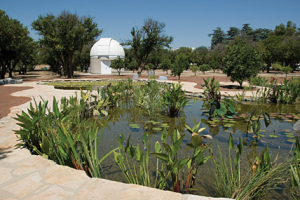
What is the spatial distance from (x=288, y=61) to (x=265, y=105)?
28.5 metres

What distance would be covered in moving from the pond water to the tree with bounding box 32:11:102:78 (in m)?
13.6

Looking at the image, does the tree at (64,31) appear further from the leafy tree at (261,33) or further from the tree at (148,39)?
the leafy tree at (261,33)

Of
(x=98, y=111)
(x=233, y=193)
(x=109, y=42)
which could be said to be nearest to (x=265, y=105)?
(x=98, y=111)

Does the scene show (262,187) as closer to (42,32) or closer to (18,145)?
(18,145)

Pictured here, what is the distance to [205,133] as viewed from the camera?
3.84 m

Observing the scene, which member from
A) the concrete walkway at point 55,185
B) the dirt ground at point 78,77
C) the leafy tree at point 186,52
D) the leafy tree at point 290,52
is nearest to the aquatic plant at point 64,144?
the concrete walkway at point 55,185

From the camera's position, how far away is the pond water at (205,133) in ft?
8.05

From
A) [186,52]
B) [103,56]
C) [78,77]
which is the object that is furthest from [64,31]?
[186,52]

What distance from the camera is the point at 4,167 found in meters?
2.17

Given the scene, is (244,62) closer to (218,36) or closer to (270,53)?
(270,53)

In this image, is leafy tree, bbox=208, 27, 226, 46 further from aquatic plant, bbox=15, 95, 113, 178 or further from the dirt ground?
aquatic plant, bbox=15, 95, 113, 178

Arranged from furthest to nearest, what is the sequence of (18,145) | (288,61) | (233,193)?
(288,61) → (18,145) → (233,193)

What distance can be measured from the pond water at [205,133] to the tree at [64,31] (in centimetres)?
1356

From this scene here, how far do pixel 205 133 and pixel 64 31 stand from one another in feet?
55.8
